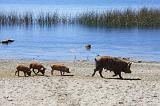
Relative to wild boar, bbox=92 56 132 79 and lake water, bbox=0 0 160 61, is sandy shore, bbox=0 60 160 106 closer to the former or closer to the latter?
wild boar, bbox=92 56 132 79

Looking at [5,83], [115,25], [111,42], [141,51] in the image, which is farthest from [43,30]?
[5,83]

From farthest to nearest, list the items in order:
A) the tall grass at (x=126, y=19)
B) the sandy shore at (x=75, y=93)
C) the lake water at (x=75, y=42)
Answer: the tall grass at (x=126, y=19), the lake water at (x=75, y=42), the sandy shore at (x=75, y=93)

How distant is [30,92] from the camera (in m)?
14.7

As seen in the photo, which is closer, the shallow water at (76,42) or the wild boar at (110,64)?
the wild boar at (110,64)

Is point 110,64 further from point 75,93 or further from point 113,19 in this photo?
point 113,19

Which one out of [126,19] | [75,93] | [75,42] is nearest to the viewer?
[75,93]

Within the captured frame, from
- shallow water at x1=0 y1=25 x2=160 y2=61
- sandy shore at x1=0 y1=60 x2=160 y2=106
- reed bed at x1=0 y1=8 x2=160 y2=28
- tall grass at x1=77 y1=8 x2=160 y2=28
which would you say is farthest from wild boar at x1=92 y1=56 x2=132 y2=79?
tall grass at x1=77 y1=8 x2=160 y2=28

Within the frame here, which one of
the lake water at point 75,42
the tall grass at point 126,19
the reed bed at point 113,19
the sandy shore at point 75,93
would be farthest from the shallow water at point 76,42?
the sandy shore at point 75,93

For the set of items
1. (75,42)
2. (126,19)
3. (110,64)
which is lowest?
(75,42)

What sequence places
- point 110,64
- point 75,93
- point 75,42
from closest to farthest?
point 75,93 → point 110,64 → point 75,42

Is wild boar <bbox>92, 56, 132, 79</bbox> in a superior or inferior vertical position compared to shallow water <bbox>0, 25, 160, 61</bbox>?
superior

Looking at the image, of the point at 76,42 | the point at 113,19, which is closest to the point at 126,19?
the point at 113,19

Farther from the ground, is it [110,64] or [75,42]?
[110,64]

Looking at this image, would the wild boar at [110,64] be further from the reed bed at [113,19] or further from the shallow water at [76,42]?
the reed bed at [113,19]
